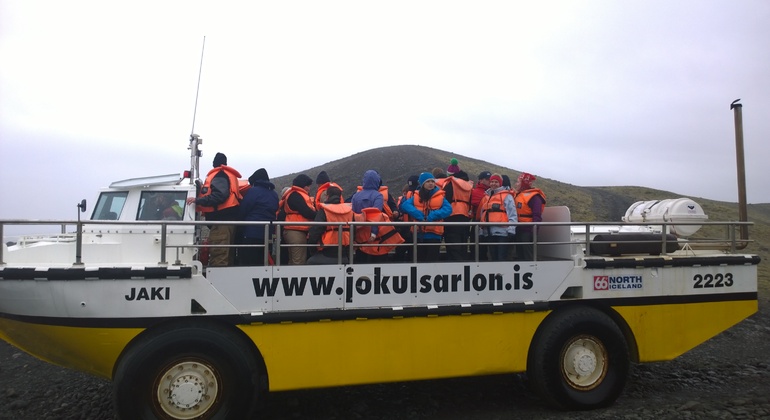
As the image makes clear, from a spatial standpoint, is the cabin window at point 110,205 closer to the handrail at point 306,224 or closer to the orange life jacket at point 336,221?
the handrail at point 306,224

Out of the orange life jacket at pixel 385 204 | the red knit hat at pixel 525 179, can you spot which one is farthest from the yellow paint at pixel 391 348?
the red knit hat at pixel 525 179

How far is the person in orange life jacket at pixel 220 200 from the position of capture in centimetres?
473

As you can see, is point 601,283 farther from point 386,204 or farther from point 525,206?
point 386,204

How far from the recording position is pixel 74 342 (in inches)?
157

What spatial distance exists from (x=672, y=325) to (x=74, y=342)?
517 cm

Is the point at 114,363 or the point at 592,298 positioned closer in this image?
the point at 114,363

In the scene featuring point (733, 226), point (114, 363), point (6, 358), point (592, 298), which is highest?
point (733, 226)

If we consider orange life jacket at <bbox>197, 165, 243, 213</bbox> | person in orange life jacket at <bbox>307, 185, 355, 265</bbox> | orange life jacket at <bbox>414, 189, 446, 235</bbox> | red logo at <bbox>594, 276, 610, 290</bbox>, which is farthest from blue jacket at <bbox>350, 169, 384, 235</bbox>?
red logo at <bbox>594, 276, 610, 290</bbox>

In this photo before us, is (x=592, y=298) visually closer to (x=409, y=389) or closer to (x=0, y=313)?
(x=409, y=389)

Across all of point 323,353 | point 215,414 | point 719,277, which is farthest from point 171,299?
point 719,277

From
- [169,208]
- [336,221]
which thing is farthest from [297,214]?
[169,208]

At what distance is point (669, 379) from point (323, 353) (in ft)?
13.3

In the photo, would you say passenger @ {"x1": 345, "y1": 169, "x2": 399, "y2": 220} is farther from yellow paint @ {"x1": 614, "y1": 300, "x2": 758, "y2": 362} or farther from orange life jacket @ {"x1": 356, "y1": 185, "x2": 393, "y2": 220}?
yellow paint @ {"x1": 614, "y1": 300, "x2": 758, "y2": 362}

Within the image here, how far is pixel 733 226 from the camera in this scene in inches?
210
